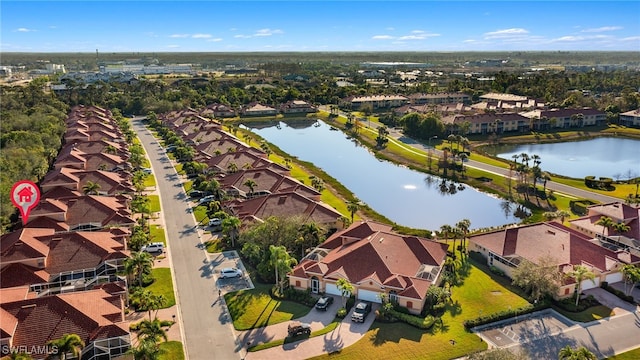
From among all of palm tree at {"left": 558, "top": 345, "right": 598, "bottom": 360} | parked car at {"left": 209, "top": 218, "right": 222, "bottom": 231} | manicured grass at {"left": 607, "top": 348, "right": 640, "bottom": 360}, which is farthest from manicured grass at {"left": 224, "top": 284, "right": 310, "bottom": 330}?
manicured grass at {"left": 607, "top": 348, "right": 640, "bottom": 360}

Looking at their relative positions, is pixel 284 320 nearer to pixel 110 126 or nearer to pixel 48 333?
pixel 48 333

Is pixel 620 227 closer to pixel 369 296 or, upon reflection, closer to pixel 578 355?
pixel 578 355

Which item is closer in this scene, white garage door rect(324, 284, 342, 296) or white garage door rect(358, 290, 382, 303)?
white garage door rect(358, 290, 382, 303)


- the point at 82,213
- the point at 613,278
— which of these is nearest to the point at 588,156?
the point at 613,278

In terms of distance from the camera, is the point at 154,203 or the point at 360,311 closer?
the point at 360,311

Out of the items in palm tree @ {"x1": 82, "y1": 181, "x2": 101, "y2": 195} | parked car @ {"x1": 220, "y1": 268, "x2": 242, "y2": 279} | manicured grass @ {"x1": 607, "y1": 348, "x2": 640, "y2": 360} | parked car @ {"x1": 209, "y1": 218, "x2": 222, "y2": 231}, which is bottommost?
manicured grass @ {"x1": 607, "y1": 348, "x2": 640, "y2": 360}

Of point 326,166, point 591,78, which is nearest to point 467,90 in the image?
point 591,78

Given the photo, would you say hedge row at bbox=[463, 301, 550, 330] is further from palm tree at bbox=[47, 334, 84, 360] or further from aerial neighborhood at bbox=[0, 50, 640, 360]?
palm tree at bbox=[47, 334, 84, 360]
